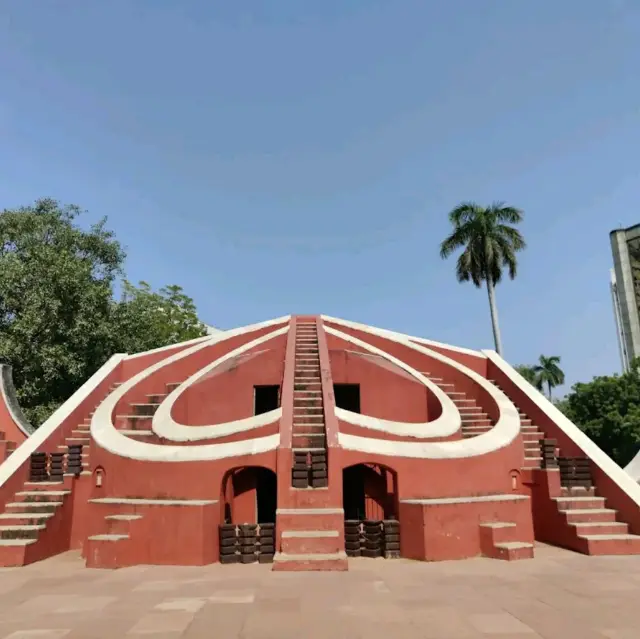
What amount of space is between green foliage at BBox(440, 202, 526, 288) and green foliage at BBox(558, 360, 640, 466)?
9.32 meters

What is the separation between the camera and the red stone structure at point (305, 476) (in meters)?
6.61

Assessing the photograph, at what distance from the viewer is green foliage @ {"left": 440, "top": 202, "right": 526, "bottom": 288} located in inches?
856

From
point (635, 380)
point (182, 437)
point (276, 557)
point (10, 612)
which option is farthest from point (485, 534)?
point (635, 380)

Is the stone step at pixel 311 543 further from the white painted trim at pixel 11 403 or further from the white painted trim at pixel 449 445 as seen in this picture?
the white painted trim at pixel 11 403

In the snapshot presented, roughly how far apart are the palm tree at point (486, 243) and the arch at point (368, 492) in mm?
13843

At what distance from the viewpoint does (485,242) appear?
21.7 meters

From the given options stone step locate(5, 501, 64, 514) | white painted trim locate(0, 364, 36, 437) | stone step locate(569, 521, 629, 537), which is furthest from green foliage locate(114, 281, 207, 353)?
stone step locate(569, 521, 629, 537)

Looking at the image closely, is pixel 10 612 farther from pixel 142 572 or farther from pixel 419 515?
pixel 419 515

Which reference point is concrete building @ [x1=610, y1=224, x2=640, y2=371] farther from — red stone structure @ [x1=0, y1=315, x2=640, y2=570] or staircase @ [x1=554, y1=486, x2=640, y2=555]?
staircase @ [x1=554, y1=486, x2=640, y2=555]

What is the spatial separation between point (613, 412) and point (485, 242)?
11.2 meters

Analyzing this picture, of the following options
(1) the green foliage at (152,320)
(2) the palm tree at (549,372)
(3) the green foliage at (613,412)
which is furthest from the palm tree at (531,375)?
(1) the green foliage at (152,320)

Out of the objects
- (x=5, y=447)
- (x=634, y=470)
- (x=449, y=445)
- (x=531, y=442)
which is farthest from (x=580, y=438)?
(x=5, y=447)

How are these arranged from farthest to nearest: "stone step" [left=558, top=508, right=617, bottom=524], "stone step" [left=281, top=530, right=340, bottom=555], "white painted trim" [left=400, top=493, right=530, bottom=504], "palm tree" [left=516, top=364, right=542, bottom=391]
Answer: "palm tree" [left=516, top=364, right=542, bottom=391]
"stone step" [left=558, top=508, right=617, bottom=524]
"white painted trim" [left=400, top=493, right=530, bottom=504]
"stone step" [left=281, top=530, right=340, bottom=555]

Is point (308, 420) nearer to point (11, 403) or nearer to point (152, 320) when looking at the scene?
point (11, 403)
